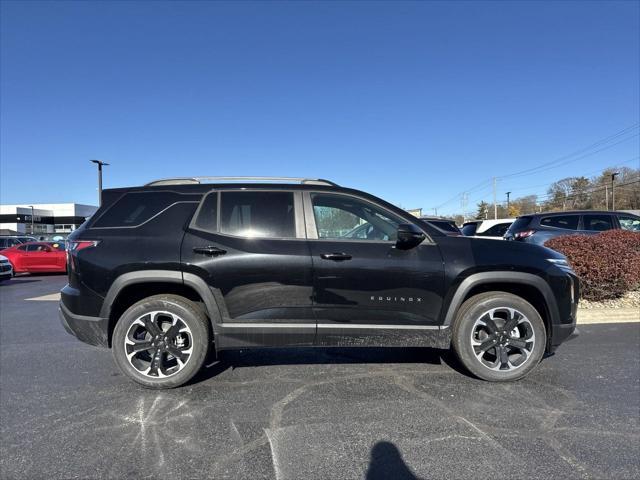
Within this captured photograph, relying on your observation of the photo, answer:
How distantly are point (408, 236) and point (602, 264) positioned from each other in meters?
5.06

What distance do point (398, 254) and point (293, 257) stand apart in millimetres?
975

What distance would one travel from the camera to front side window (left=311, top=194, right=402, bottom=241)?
3729 millimetres

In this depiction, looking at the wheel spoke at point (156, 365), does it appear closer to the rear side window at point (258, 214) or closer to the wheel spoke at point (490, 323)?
the rear side window at point (258, 214)

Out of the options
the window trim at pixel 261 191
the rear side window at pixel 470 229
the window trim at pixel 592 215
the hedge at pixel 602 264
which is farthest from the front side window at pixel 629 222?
the window trim at pixel 261 191

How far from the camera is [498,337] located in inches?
145

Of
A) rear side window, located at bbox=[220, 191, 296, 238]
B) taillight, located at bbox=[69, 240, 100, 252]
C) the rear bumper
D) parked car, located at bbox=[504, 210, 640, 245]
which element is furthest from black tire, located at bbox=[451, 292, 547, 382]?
parked car, located at bbox=[504, 210, 640, 245]

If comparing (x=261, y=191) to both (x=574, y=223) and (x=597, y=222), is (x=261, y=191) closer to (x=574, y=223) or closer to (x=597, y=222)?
(x=574, y=223)

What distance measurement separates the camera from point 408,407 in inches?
127

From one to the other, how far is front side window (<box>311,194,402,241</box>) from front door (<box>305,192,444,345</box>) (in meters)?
0.10

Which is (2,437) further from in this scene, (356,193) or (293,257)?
(356,193)

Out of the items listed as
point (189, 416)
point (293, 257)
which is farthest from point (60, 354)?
point (293, 257)

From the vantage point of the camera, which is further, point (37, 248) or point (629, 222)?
point (37, 248)

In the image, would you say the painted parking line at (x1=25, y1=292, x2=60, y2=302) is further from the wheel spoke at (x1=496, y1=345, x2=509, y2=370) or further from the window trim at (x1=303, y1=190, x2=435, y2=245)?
the wheel spoke at (x1=496, y1=345, x2=509, y2=370)

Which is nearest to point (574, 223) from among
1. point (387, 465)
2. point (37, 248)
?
point (387, 465)
